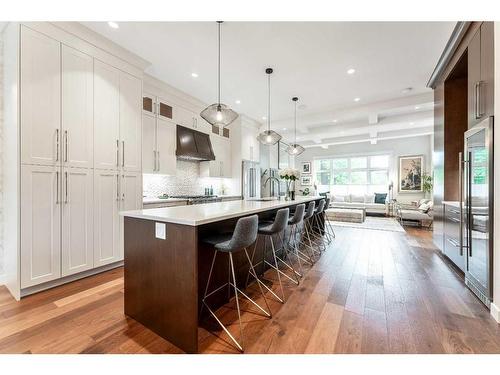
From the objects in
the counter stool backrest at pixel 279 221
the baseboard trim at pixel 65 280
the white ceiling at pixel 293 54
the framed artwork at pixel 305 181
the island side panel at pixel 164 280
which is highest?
the white ceiling at pixel 293 54

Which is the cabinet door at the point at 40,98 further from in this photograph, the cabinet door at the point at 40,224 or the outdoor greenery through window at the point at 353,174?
the outdoor greenery through window at the point at 353,174

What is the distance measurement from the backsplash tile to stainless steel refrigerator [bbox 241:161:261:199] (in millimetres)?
677

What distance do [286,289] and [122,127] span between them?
2955 millimetres

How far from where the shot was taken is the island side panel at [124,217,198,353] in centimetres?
144

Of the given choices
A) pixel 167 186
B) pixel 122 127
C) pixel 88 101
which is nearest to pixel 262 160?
pixel 167 186

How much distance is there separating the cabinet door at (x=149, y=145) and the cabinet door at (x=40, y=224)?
143 cm

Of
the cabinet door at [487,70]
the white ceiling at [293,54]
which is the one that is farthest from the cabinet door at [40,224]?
the cabinet door at [487,70]

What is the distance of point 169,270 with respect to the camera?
1.56 m

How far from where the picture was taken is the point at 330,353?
4.75 feet

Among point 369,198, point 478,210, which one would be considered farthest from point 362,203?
point 478,210

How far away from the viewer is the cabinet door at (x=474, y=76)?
7.41 ft

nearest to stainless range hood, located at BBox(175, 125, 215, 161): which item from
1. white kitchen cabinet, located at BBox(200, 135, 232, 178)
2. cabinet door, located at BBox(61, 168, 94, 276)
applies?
white kitchen cabinet, located at BBox(200, 135, 232, 178)
